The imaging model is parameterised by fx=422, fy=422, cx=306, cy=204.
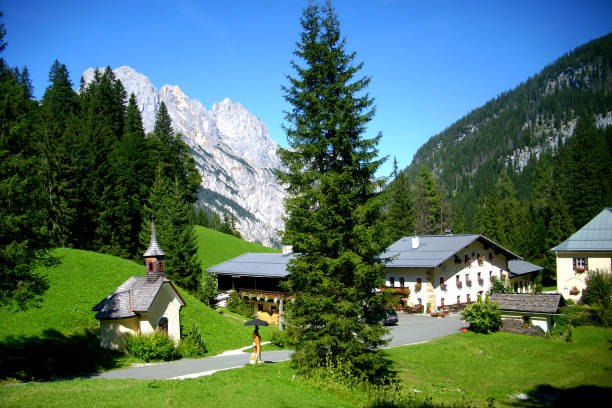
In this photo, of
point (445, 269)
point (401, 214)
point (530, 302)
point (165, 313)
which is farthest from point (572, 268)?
point (165, 313)

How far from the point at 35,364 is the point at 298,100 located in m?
16.9

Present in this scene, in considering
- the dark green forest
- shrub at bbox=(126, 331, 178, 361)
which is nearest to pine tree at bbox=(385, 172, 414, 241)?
the dark green forest

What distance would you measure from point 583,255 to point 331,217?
41.7 meters

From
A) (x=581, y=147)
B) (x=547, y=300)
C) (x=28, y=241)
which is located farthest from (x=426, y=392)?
(x=581, y=147)

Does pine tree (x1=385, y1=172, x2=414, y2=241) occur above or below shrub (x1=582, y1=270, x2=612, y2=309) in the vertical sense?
above

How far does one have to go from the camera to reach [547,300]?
1267 inches

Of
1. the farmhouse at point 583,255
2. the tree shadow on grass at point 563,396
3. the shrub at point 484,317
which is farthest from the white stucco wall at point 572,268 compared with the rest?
the tree shadow on grass at point 563,396

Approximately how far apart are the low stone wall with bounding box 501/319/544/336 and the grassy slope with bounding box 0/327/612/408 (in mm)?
937

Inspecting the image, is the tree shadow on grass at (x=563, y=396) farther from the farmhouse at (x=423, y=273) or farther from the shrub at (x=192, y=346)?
the farmhouse at (x=423, y=273)

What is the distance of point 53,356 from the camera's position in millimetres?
20734

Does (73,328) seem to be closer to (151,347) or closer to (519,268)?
(151,347)

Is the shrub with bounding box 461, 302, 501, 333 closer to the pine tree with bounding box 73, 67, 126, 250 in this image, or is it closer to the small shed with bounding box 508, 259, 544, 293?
the small shed with bounding box 508, 259, 544, 293

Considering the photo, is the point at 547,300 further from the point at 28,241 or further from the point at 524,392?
the point at 28,241

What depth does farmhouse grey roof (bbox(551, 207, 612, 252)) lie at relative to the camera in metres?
44.9
